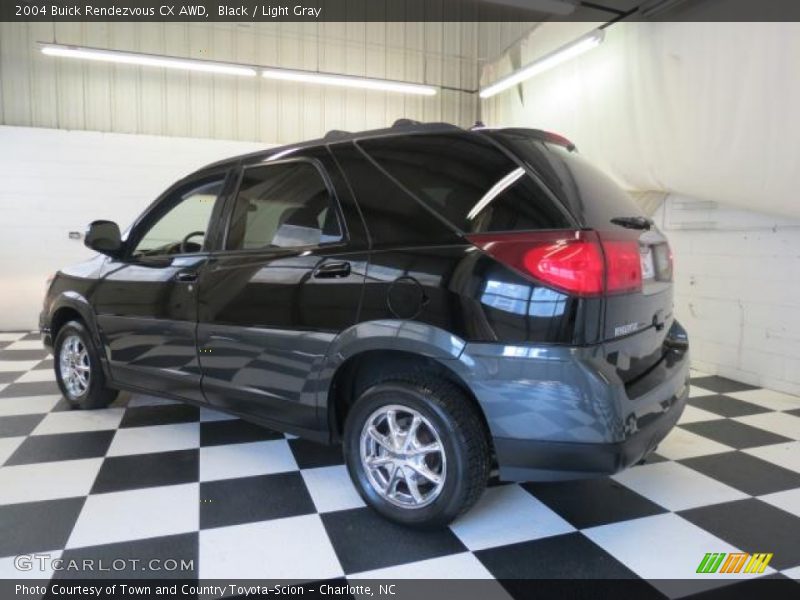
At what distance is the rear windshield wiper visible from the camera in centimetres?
162

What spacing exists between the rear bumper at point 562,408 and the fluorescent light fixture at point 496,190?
1.33 ft

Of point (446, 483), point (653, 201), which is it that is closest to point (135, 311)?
point (446, 483)

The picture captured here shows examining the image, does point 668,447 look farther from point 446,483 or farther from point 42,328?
point 42,328

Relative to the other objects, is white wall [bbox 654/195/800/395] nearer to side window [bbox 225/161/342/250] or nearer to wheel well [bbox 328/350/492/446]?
wheel well [bbox 328/350/492/446]

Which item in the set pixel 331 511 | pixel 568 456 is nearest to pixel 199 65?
pixel 331 511

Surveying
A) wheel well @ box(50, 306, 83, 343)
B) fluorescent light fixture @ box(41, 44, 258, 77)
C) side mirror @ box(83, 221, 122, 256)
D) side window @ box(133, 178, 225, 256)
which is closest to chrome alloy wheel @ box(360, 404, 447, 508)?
side window @ box(133, 178, 225, 256)

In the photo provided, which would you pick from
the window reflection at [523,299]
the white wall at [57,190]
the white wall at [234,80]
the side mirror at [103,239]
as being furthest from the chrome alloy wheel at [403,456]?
the white wall at [234,80]

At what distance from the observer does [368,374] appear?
1871 mm

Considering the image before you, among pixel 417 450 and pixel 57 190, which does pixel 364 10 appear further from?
pixel 417 450

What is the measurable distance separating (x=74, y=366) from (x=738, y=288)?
444 centimetres

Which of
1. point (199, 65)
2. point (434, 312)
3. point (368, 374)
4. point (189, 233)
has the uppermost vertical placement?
point (199, 65)

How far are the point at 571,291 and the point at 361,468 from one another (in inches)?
36.8

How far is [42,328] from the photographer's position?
3.17 m

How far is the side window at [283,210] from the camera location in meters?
1.94
